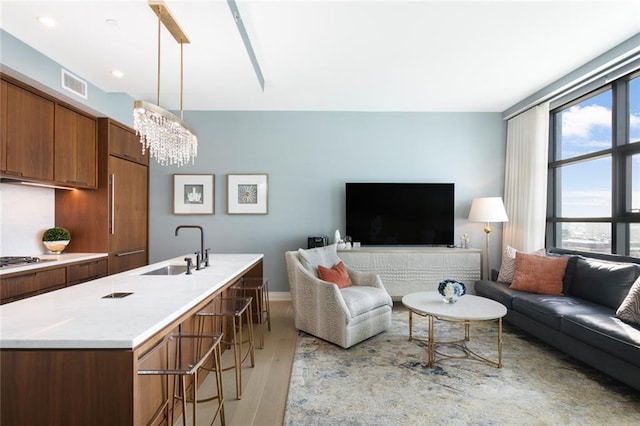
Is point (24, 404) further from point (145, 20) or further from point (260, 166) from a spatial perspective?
point (260, 166)

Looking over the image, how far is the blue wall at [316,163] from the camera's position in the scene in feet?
14.4

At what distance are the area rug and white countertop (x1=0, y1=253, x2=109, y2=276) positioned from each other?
228 centimetres

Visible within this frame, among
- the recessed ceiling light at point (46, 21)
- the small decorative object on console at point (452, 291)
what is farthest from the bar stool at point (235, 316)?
the recessed ceiling light at point (46, 21)

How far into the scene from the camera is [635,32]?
2.58 m

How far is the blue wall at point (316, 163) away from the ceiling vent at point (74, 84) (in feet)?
4.44

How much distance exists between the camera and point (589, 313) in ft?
8.00

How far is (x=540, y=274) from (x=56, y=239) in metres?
4.96

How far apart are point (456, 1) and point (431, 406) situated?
9.06 ft

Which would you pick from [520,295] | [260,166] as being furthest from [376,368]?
[260,166]

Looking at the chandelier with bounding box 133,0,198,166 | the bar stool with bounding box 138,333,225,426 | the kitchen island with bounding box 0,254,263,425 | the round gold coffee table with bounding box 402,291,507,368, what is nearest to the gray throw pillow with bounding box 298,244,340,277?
the round gold coffee table with bounding box 402,291,507,368

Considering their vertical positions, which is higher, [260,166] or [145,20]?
[145,20]

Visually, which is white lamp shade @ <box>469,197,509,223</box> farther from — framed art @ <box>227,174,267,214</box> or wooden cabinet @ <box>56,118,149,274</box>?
wooden cabinet @ <box>56,118,149,274</box>

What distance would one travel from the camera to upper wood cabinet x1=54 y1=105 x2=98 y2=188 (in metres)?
2.96

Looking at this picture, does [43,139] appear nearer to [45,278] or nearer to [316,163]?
[45,278]
